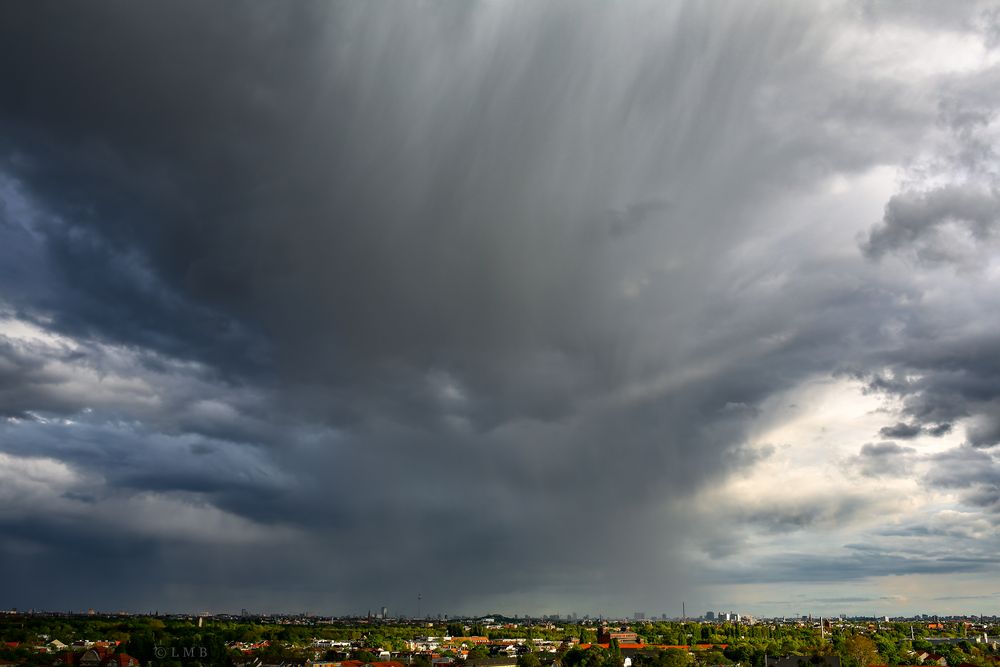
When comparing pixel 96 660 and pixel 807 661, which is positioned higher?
pixel 807 661

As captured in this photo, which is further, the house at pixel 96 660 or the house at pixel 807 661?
the house at pixel 807 661

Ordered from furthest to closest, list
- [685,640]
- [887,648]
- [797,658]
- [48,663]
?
1. [685,640]
2. [887,648]
3. [797,658]
4. [48,663]

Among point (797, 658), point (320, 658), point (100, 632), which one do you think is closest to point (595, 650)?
point (797, 658)

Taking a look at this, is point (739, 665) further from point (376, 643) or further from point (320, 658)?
point (376, 643)

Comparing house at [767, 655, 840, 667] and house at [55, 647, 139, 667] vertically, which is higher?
house at [767, 655, 840, 667]

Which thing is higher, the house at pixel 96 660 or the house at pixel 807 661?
the house at pixel 807 661

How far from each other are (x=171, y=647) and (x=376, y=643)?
240ft

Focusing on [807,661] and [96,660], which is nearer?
[96,660]

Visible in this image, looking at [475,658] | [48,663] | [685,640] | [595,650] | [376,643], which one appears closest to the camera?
[48,663]

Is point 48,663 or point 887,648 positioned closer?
point 48,663

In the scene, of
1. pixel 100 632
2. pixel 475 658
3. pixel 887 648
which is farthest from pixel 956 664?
pixel 100 632

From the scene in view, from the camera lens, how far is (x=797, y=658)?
103562 mm

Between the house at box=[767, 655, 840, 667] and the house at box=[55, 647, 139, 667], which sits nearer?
the house at box=[55, 647, 139, 667]

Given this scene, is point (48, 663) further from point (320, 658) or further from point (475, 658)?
point (475, 658)
